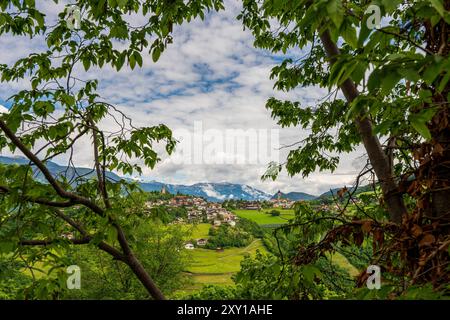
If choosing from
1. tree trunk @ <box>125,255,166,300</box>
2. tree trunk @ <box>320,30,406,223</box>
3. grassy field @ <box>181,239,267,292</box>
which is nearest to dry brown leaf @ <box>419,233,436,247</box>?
tree trunk @ <box>320,30,406,223</box>

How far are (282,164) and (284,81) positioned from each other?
1751 millimetres

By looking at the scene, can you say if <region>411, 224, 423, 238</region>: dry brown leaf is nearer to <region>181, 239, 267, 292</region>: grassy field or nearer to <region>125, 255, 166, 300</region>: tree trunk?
<region>125, 255, 166, 300</region>: tree trunk

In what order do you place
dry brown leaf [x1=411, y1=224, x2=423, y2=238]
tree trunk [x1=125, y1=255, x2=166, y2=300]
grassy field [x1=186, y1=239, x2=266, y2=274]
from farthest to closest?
grassy field [x1=186, y1=239, x2=266, y2=274] < tree trunk [x1=125, y1=255, x2=166, y2=300] < dry brown leaf [x1=411, y1=224, x2=423, y2=238]

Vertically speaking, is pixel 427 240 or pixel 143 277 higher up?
pixel 427 240

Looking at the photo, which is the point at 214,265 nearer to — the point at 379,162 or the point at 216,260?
the point at 216,260

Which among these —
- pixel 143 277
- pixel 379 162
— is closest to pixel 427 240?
pixel 379 162

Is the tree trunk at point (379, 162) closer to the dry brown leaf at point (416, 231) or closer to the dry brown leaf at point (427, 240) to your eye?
the dry brown leaf at point (416, 231)

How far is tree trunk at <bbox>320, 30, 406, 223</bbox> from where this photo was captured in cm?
320

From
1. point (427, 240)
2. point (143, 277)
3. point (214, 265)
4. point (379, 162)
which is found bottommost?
point (214, 265)

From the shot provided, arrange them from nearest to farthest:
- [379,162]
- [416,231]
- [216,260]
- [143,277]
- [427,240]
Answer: [427,240]
[416,231]
[379,162]
[143,277]
[216,260]

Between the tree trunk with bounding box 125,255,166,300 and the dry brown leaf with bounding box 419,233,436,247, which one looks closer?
the dry brown leaf with bounding box 419,233,436,247

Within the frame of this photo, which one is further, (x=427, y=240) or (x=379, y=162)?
(x=379, y=162)

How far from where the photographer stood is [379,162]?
3.40 m

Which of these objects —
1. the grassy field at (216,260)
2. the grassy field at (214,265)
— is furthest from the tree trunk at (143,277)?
the grassy field at (216,260)
